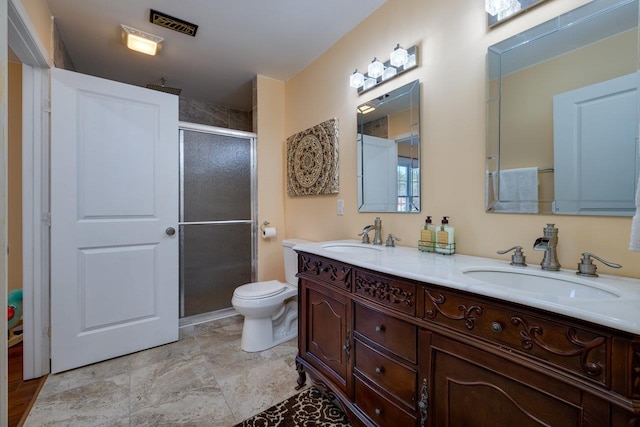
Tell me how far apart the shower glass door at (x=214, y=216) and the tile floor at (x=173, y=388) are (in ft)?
1.60

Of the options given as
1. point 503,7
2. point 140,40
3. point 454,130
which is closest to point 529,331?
point 454,130

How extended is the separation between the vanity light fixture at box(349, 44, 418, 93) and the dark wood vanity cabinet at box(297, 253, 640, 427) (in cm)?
121

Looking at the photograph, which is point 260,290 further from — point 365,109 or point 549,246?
point 549,246

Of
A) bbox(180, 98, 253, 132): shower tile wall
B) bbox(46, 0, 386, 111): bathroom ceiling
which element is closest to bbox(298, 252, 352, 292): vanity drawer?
bbox(46, 0, 386, 111): bathroom ceiling

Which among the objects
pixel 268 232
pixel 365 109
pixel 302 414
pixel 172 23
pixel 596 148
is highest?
pixel 172 23

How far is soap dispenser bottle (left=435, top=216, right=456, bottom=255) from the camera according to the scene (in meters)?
1.36

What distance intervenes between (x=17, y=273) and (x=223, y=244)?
1.76 metres

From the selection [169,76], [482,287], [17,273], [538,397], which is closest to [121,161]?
[169,76]

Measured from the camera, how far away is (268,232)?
8.76 feet

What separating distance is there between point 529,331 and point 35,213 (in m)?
2.55

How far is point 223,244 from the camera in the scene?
8.47 feet

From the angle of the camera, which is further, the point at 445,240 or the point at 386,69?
the point at 386,69

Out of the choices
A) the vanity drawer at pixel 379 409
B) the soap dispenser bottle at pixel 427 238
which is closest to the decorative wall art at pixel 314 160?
the soap dispenser bottle at pixel 427 238

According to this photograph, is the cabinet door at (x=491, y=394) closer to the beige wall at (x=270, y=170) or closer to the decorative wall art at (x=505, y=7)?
the decorative wall art at (x=505, y=7)
